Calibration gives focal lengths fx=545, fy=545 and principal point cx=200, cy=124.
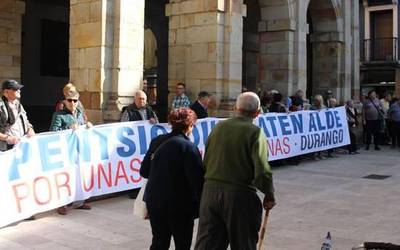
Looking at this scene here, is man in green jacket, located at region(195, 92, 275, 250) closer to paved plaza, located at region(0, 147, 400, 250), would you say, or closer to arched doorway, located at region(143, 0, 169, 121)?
paved plaza, located at region(0, 147, 400, 250)

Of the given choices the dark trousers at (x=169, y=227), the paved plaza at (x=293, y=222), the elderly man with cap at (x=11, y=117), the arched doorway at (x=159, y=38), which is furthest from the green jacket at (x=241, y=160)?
the arched doorway at (x=159, y=38)

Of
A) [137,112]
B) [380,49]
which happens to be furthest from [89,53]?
[380,49]

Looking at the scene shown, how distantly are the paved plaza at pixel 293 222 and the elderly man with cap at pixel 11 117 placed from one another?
1064 mm

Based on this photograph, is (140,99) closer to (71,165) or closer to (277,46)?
(71,165)

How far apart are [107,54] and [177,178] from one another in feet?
20.0

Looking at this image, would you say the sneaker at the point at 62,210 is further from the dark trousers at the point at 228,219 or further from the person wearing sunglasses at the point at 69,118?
the dark trousers at the point at 228,219

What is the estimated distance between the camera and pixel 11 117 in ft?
22.5

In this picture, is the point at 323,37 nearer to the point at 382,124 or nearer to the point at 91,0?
the point at 382,124

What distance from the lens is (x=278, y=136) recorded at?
1166 cm

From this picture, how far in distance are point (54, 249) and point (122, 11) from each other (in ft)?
17.9

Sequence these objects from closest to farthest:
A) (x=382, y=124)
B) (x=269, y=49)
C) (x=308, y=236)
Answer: (x=308, y=236)
(x=269, y=49)
(x=382, y=124)

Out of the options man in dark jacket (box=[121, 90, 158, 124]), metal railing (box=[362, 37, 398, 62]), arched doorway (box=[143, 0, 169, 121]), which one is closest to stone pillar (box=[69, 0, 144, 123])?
man in dark jacket (box=[121, 90, 158, 124])

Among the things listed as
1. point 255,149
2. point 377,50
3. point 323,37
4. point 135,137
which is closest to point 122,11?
point 135,137

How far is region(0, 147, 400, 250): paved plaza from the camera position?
19.8 ft
